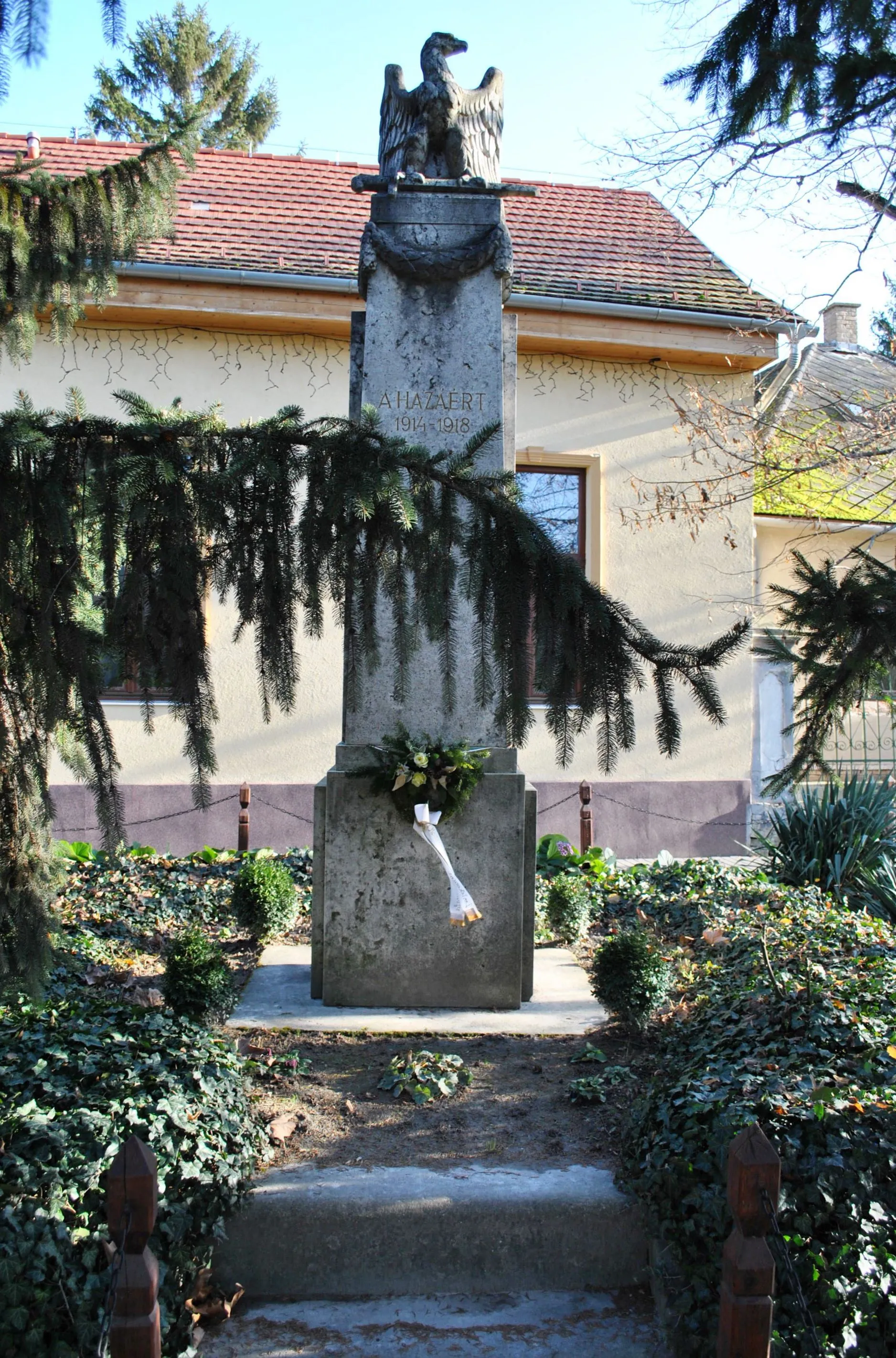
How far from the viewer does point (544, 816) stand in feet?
33.9

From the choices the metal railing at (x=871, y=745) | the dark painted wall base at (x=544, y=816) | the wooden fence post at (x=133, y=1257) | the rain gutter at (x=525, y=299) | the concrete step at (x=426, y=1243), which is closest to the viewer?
the wooden fence post at (x=133, y=1257)

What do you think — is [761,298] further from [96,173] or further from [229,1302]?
[229,1302]

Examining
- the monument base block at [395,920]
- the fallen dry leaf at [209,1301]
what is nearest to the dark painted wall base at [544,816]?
the monument base block at [395,920]

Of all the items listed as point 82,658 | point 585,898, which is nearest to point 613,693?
point 82,658

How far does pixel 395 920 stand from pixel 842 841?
12.1 feet

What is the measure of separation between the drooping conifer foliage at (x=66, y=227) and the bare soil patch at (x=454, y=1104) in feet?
10.7

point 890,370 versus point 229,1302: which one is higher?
point 890,370

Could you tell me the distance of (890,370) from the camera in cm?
1917

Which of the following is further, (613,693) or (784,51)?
(784,51)

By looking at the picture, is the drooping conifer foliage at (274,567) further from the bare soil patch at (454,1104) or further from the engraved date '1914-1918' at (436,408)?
the engraved date '1914-1918' at (436,408)

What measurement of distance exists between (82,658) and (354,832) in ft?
8.97

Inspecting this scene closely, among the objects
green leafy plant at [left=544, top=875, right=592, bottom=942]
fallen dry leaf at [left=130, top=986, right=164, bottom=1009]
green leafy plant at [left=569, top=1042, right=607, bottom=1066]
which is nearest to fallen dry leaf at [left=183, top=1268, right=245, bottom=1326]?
fallen dry leaf at [left=130, top=986, right=164, bottom=1009]

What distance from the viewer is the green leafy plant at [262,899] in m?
6.35

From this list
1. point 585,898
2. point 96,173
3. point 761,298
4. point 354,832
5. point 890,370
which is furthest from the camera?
point 890,370
